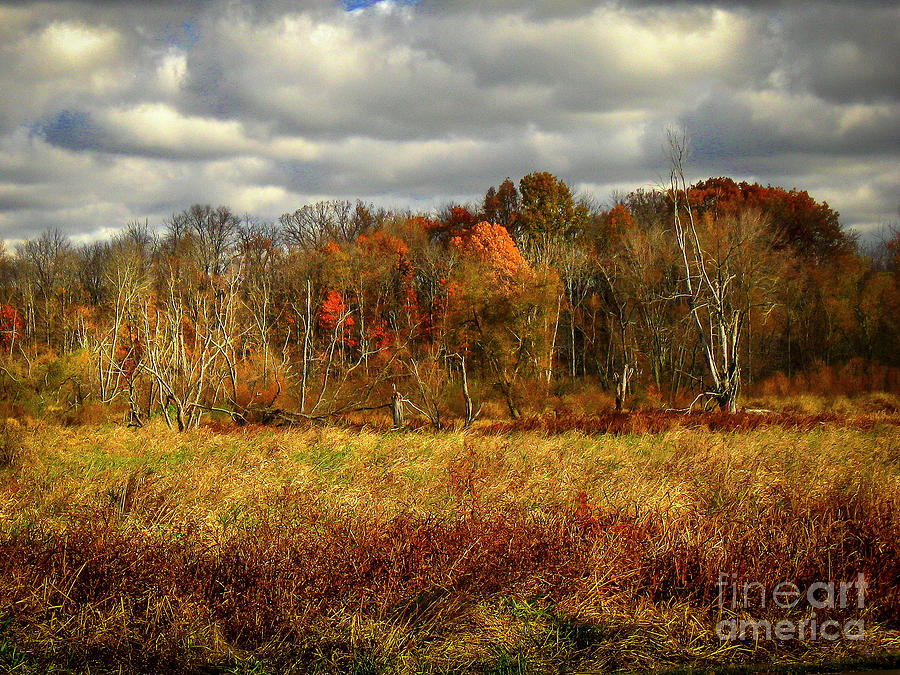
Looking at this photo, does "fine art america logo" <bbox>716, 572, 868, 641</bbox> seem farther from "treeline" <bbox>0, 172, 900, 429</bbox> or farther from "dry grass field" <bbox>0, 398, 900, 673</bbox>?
"treeline" <bbox>0, 172, 900, 429</bbox>

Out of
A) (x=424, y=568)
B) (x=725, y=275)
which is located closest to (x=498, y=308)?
(x=725, y=275)

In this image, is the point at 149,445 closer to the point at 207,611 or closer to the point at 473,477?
the point at 473,477

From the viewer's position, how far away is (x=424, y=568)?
568cm

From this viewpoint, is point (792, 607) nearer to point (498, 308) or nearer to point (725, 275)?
point (725, 275)

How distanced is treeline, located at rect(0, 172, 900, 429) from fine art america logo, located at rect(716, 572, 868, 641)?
14.4 metres

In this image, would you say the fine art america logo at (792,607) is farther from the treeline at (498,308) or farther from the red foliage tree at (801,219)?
the red foliage tree at (801,219)

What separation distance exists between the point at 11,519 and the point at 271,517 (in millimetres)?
2746

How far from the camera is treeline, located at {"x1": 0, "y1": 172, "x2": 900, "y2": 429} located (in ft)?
83.4

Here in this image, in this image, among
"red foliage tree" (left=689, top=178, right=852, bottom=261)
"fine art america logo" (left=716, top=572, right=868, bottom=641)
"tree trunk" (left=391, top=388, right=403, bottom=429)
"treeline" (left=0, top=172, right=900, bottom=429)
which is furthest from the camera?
"red foliage tree" (left=689, top=178, right=852, bottom=261)

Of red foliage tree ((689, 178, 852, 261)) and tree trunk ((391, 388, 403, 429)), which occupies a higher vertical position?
red foliage tree ((689, 178, 852, 261))

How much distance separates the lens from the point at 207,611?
17.1 ft

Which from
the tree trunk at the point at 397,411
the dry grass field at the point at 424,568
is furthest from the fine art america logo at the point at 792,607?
the tree trunk at the point at 397,411

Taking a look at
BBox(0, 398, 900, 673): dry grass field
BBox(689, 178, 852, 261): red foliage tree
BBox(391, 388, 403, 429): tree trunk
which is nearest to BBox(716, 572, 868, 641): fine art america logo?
BBox(0, 398, 900, 673): dry grass field

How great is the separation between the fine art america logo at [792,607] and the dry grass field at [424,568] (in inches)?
2.1
